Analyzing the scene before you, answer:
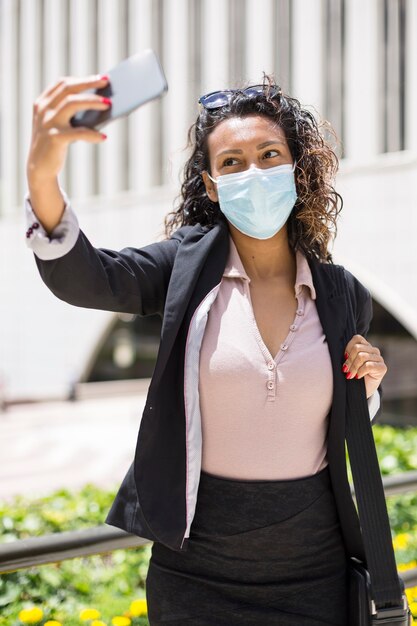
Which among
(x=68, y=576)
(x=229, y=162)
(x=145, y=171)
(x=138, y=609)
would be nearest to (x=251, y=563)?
(x=229, y=162)

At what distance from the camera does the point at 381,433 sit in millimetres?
6840

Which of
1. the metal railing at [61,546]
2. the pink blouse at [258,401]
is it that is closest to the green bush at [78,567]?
the metal railing at [61,546]

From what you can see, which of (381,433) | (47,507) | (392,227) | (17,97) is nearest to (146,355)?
(17,97)

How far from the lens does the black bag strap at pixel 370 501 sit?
61.4 inches

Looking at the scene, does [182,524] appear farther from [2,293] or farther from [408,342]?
[2,293]

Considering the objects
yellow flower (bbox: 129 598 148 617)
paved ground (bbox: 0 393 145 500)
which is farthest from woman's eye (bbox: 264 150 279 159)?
paved ground (bbox: 0 393 145 500)

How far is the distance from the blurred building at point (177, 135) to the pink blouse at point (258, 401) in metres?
8.31

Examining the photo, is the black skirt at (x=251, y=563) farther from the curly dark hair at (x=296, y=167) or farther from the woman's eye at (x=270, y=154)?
the woman's eye at (x=270, y=154)

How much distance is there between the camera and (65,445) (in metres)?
13.9

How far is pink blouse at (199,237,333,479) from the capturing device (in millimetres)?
1548

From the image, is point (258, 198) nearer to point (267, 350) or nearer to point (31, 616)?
point (267, 350)

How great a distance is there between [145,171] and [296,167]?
2104cm

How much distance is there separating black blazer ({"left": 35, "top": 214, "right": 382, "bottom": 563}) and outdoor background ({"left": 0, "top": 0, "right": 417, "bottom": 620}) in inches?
353

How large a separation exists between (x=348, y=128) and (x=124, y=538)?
15.8 metres
